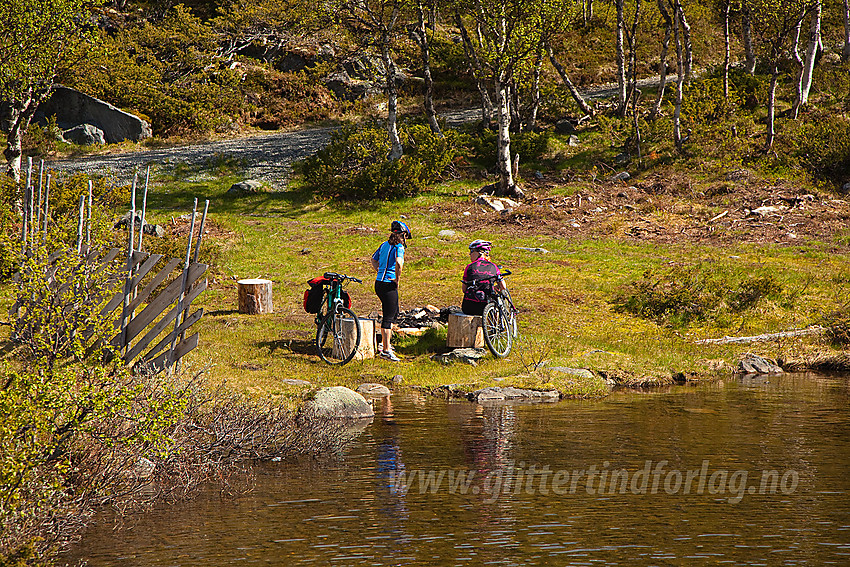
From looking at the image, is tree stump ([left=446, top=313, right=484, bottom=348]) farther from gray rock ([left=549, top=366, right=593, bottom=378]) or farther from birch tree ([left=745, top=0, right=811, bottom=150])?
birch tree ([left=745, top=0, right=811, bottom=150])

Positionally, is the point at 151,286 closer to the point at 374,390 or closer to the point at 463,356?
the point at 374,390

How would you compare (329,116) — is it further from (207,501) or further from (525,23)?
(207,501)

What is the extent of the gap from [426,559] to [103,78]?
37665mm

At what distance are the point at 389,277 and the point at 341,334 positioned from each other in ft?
3.84

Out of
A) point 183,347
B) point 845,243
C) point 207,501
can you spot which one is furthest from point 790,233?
point 207,501

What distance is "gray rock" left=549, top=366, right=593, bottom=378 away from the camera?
40.8 ft

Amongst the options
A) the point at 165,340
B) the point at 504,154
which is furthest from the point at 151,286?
the point at 504,154

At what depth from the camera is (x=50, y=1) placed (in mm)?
25672

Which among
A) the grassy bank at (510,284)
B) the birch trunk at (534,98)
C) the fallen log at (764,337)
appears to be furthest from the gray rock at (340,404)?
the birch trunk at (534,98)

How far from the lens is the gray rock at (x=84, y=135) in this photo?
36.3 m

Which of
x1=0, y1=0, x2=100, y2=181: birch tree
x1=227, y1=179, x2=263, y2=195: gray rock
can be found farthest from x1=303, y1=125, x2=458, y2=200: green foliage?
x1=0, y1=0, x2=100, y2=181: birch tree

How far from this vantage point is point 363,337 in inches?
514

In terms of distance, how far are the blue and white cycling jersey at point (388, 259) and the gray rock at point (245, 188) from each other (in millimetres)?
16770

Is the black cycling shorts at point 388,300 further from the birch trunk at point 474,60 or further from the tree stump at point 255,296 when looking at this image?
the birch trunk at point 474,60
